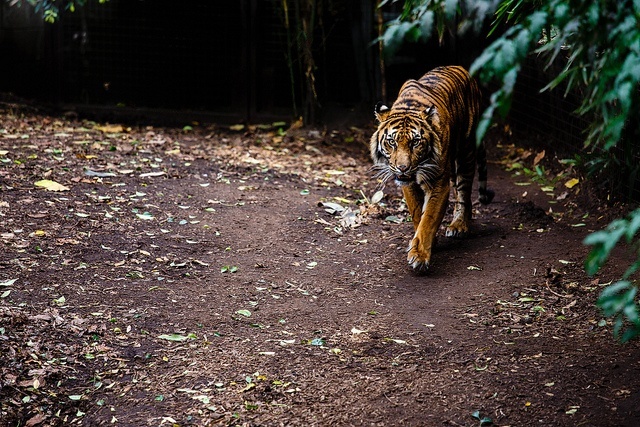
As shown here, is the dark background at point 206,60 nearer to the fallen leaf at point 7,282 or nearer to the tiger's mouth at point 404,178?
the tiger's mouth at point 404,178

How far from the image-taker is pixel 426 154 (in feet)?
16.6

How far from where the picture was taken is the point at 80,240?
16.8 feet

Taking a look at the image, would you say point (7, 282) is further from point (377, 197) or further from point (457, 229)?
point (377, 197)

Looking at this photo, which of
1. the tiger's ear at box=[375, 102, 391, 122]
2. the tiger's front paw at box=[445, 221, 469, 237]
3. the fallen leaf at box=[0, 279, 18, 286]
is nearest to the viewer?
the fallen leaf at box=[0, 279, 18, 286]

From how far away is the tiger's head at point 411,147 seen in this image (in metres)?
4.99

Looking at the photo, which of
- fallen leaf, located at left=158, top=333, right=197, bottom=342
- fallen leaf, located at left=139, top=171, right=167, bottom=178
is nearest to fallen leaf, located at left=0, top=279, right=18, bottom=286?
fallen leaf, located at left=158, top=333, right=197, bottom=342

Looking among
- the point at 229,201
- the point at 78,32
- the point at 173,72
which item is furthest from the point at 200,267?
the point at 78,32

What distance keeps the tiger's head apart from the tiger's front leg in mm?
89

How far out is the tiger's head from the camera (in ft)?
16.4

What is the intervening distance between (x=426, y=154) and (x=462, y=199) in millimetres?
791

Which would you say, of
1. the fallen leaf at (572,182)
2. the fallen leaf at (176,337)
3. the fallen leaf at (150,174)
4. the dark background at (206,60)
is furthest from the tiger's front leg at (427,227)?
the dark background at (206,60)

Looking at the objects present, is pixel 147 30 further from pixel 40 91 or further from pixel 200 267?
pixel 200 267

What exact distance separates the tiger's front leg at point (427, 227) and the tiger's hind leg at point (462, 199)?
0.52 meters

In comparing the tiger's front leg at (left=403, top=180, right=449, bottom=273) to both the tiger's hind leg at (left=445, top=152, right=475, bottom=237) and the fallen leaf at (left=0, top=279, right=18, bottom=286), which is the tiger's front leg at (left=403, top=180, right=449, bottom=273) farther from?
the fallen leaf at (left=0, top=279, right=18, bottom=286)
